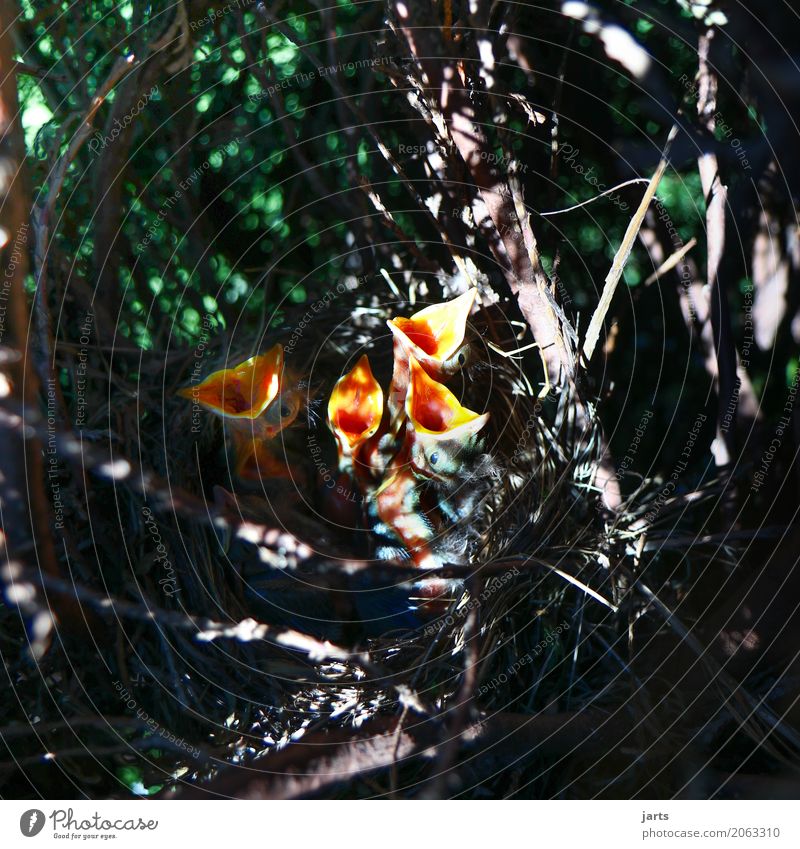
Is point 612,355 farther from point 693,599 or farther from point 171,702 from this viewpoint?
point 171,702

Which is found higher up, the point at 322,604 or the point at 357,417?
the point at 357,417

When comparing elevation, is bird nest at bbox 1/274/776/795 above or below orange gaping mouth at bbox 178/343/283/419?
below

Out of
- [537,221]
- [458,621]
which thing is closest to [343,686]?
[458,621]

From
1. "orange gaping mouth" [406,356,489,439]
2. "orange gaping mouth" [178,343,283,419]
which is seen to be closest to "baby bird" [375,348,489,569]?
"orange gaping mouth" [406,356,489,439]

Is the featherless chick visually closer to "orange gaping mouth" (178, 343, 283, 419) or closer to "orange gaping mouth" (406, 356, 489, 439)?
"orange gaping mouth" (406, 356, 489, 439)

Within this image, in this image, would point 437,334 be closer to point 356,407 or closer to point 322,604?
point 356,407

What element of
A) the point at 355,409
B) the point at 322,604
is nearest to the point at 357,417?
the point at 355,409

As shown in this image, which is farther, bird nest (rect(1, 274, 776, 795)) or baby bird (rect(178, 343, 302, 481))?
baby bird (rect(178, 343, 302, 481))

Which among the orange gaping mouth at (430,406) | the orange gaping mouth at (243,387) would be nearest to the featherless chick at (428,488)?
the orange gaping mouth at (430,406)
